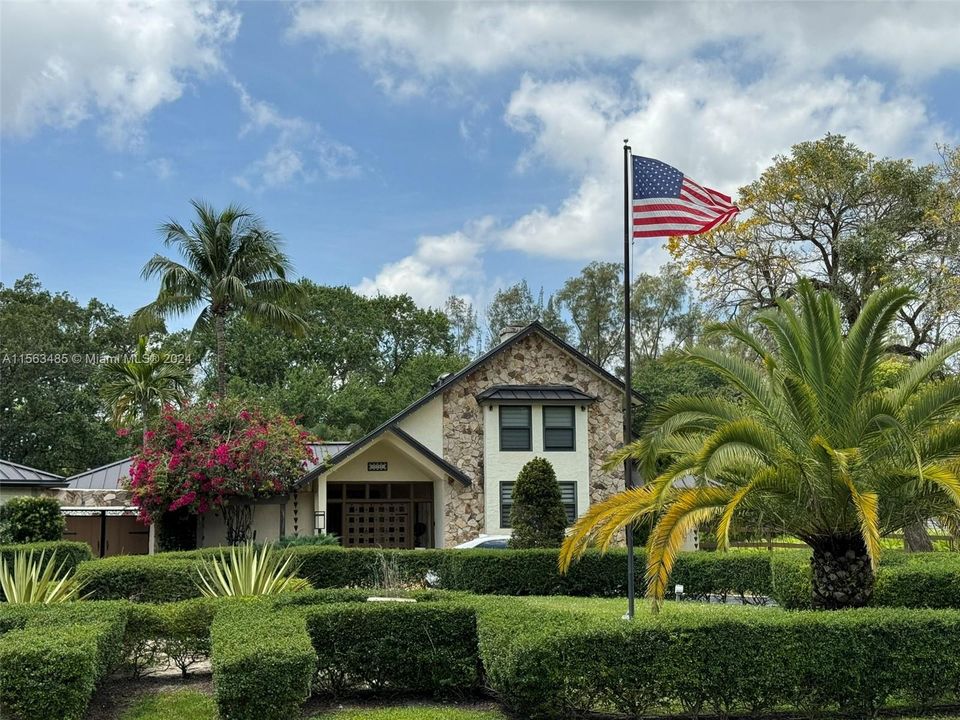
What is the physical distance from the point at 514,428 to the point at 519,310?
23.5 m

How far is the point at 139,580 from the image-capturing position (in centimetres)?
1458

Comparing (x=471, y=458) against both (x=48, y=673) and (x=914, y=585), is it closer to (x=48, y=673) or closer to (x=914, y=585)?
(x=914, y=585)

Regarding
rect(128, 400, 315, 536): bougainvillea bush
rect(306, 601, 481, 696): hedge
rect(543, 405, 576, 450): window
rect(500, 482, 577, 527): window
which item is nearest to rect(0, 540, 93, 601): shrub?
rect(128, 400, 315, 536): bougainvillea bush

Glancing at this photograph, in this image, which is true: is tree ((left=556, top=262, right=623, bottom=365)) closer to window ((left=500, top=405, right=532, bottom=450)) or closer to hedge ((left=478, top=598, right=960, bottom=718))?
window ((left=500, top=405, right=532, bottom=450))

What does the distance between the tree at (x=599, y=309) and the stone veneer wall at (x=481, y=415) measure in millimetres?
19190

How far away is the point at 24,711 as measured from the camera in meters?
7.85

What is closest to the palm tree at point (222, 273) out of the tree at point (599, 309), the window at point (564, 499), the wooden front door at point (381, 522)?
the wooden front door at point (381, 522)

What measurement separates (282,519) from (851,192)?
1987 cm

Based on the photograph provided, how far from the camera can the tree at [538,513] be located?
20.6 metres

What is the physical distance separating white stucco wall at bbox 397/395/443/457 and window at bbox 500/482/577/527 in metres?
2.37

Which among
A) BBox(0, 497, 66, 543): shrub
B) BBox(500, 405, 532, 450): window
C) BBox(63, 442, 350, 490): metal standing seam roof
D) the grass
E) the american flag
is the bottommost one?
the grass

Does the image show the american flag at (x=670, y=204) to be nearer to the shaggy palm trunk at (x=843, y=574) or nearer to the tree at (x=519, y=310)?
the shaggy palm trunk at (x=843, y=574)

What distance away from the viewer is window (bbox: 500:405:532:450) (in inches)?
1162

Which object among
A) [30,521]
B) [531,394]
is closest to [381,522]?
[531,394]
